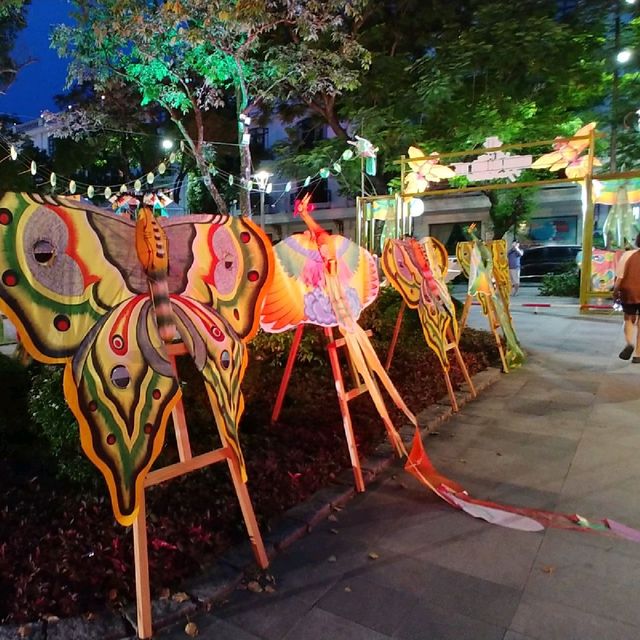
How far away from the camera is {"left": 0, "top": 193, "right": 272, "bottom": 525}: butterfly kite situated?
209 cm

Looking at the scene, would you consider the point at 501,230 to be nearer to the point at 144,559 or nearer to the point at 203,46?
the point at 203,46

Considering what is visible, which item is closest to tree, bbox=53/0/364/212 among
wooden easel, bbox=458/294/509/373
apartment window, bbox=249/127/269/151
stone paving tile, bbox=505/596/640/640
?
wooden easel, bbox=458/294/509/373

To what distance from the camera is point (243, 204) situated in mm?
13422

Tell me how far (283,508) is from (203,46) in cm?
983

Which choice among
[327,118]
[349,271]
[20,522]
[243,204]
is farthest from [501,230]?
[20,522]

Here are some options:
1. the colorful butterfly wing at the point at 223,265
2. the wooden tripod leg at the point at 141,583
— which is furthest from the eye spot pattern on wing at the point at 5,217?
the wooden tripod leg at the point at 141,583

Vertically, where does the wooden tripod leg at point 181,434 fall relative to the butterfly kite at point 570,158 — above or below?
below

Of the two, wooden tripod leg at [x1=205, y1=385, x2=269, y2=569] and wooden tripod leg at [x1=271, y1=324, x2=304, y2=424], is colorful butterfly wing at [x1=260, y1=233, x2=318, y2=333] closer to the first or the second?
wooden tripod leg at [x1=271, y1=324, x2=304, y2=424]

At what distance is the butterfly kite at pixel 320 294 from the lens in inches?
141

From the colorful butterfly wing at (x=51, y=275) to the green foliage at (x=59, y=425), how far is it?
3.65 ft

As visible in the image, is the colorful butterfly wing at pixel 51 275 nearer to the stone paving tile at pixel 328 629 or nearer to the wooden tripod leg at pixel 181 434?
the wooden tripod leg at pixel 181 434

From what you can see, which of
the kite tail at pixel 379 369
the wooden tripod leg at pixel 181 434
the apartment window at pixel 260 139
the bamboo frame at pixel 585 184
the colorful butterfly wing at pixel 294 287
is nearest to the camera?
the wooden tripod leg at pixel 181 434

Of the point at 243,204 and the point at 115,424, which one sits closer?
the point at 115,424

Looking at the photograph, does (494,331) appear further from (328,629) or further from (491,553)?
(328,629)
